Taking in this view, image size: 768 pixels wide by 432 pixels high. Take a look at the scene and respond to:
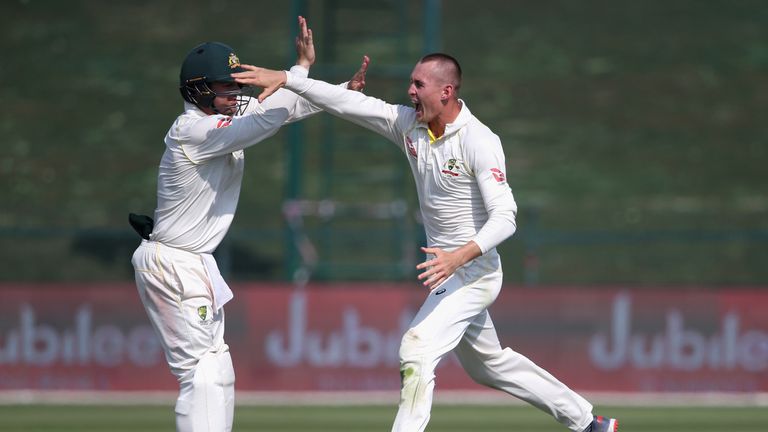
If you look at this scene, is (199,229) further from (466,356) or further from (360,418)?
(360,418)

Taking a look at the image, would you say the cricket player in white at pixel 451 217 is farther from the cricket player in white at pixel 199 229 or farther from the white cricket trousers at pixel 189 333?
the white cricket trousers at pixel 189 333

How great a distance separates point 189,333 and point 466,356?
182cm

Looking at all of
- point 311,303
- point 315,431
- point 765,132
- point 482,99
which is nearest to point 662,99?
point 765,132

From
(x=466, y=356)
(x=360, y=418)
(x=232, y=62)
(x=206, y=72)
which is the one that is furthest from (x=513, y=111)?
(x=206, y=72)

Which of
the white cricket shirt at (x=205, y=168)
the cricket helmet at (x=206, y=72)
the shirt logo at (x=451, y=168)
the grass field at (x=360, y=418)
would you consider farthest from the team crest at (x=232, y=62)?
the grass field at (x=360, y=418)

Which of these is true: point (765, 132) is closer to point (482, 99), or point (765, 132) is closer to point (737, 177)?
point (737, 177)

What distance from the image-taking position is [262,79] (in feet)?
22.5

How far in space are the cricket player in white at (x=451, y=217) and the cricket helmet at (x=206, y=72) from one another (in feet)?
0.50

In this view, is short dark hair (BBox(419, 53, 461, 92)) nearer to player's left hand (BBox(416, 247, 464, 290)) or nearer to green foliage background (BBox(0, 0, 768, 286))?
player's left hand (BBox(416, 247, 464, 290))

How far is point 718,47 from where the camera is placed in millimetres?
27391

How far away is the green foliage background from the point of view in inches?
864

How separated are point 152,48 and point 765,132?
Answer: 13.9 meters

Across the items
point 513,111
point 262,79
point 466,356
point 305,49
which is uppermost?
point 513,111

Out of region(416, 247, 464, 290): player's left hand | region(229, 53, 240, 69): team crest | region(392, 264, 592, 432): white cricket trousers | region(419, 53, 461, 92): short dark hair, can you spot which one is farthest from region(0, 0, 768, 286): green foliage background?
region(416, 247, 464, 290): player's left hand
